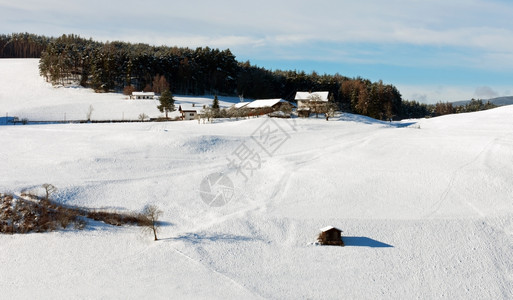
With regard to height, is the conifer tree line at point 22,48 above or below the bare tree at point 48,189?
above

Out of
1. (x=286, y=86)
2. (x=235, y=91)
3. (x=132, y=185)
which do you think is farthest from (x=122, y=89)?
(x=132, y=185)

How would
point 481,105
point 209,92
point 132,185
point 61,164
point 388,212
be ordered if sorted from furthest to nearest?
point 481,105 < point 209,92 < point 61,164 < point 132,185 < point 388,212

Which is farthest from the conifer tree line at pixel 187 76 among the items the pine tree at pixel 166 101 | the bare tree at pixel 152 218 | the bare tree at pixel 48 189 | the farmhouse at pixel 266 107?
the bare tree at pixel 152 218

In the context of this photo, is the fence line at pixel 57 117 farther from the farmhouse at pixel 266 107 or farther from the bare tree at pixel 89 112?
the farmhouse at pixel 266 107

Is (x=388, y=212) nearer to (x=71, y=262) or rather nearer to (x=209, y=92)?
(x=71, y=262)

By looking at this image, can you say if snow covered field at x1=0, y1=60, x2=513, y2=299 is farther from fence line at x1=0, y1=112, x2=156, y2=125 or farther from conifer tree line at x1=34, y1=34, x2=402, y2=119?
conifer tree line at x1=34, y1=34, x2=402, y2=119

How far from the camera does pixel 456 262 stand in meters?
31.7

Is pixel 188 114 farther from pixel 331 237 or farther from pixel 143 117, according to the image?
pixel 331 237

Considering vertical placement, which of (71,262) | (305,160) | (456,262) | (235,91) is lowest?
(71,262)

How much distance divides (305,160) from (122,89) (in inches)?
3124

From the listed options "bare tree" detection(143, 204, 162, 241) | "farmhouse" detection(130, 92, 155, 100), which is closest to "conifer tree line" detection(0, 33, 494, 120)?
"farmhouse" detection(130, 92, 155, 100)

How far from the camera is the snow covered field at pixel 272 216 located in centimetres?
2898

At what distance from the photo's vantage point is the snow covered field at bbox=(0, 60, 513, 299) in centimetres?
2898

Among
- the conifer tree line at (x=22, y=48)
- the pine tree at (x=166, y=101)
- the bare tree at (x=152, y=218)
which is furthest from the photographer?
the conifer tree line at (x=22, y=48)
